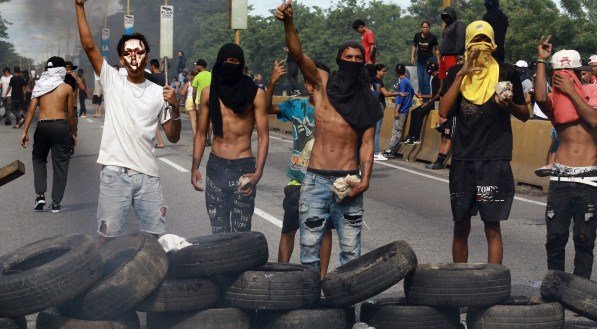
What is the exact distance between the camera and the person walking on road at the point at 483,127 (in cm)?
751

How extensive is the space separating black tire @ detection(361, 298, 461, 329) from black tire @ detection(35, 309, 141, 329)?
4.91 feet

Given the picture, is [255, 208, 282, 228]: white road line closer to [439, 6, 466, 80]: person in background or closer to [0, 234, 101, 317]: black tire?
[439, 6, 466, 80]: person in background

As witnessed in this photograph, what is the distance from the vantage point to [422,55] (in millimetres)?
24344

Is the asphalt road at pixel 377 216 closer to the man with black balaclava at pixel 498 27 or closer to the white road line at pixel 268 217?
the white road line at pixel 268 217

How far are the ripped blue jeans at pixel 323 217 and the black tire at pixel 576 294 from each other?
53.5 inches

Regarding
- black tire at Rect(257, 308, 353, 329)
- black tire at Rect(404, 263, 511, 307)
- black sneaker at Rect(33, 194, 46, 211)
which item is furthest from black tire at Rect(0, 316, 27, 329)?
black sneaker at Rect(33, 194, 46, 211)

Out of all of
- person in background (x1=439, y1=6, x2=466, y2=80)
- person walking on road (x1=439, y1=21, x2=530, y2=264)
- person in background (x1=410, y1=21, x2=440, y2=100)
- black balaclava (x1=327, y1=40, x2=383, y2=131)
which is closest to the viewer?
black balaclava (x1=327, y1=40, x2=383, y2=131)

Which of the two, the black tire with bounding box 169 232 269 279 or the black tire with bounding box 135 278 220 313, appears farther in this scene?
the black tire with bounding box 169 232 269 279

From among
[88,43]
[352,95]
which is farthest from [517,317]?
[88,43]

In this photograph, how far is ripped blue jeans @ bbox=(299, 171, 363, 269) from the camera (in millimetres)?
7230

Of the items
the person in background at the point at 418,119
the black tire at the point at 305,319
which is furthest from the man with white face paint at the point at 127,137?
the person in background at the point at 418,119

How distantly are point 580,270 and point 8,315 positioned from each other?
4.10 metres

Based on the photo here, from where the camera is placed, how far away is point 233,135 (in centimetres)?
796

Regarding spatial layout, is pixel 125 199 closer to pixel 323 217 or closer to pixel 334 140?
pixel 323 217
